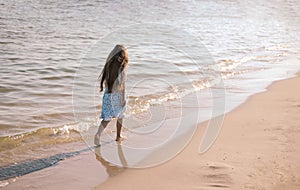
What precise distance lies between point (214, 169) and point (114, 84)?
187cm

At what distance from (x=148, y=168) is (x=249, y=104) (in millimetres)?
3604

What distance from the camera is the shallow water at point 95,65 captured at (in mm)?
7410

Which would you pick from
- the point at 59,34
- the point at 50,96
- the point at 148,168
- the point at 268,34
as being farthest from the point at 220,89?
the point at 268,34

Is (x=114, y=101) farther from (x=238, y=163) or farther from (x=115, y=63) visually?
(x=238, y=163)

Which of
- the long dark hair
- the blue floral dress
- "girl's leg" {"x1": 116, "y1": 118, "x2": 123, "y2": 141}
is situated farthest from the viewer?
"girl's leg" {"x1": 116, "y1": 118, "x2": 123, "y2": 141}

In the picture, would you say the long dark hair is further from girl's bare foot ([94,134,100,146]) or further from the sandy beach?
the sandy beach

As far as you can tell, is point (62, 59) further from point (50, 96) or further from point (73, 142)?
point (73, 142)

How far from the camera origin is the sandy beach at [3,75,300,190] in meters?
4.62

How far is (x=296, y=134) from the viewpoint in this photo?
6.02m

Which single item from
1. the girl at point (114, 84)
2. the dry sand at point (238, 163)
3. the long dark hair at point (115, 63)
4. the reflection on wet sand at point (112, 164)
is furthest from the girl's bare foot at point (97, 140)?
the dry sand at point (238, 163)

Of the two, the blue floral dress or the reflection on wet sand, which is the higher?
the blue floral dress

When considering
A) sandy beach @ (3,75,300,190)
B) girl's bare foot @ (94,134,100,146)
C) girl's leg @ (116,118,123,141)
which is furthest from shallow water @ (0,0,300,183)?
sandy beach @ (3,75,300,190)

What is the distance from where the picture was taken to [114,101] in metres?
6.12

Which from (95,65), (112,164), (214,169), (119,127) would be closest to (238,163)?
(214,169)
